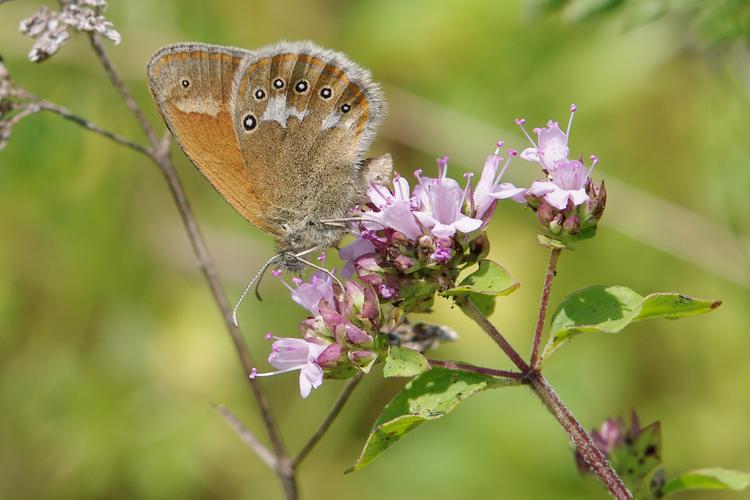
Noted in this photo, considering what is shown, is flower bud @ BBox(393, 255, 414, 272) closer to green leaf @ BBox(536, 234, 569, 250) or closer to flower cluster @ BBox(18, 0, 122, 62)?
green leaf @ BBox(536, 234, 569, 250)

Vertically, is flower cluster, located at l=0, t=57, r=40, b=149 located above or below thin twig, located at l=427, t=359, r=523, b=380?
above

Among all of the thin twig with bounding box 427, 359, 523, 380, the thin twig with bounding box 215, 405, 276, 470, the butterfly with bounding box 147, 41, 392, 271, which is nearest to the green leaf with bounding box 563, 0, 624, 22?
the butterfly with bounding box 147, 41, 392, 271

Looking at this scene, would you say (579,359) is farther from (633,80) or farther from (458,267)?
(458,267)

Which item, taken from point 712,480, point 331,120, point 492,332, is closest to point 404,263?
point 492,332

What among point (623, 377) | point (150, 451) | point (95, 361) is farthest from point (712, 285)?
point (95, 361)

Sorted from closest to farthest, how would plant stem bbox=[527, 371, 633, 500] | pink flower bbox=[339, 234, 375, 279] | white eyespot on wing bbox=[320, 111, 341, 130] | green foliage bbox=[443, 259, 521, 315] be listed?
plant stem bbox=[527, 371, 633, 500], green foliage bbox=[443, 259, 521, 315], pink flower bbox=[339, 234, 375, 279], white eyespot on wing bbox=[320, 111, 341, 130]
